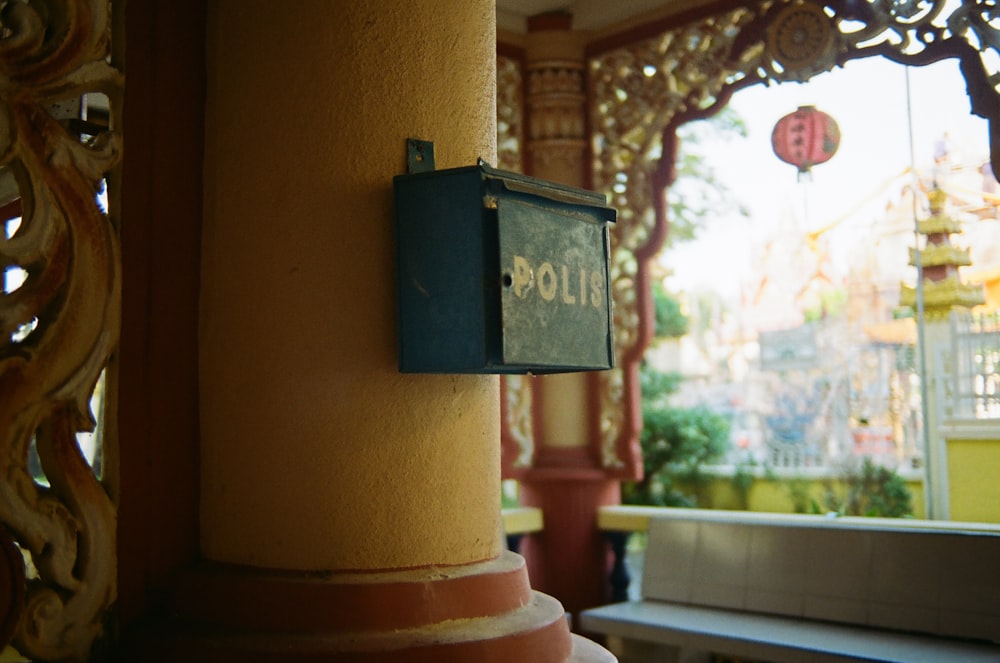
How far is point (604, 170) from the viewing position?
4.64 meters

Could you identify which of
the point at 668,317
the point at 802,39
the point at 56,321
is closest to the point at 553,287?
the point at 56,321

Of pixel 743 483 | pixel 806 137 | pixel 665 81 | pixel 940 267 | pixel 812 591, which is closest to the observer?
pixel 812 591

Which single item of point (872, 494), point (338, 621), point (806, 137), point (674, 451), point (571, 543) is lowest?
point (872, 494)

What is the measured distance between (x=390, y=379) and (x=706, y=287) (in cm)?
1105

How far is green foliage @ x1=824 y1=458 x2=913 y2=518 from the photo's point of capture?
7617 millimetres

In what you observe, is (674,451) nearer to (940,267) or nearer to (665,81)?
(940,267)

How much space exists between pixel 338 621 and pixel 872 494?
742 centimetres

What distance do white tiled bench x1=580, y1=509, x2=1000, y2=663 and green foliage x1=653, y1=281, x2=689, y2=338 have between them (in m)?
6.30

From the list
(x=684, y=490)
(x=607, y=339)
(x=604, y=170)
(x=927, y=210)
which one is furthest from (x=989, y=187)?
(x=607, y=339)

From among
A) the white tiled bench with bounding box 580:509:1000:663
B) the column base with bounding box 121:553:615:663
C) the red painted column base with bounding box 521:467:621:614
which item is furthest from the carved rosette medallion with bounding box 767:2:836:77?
the column base with bounding box 121:553:615:663

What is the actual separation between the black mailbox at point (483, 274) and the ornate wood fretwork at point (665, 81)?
2912mm

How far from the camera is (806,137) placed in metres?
4.94

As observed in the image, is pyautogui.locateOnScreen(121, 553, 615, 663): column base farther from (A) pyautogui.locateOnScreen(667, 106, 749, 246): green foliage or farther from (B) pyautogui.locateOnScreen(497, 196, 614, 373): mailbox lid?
(A) pyautogui.locateOnScreen(667, 106, 749, 246): green foliage

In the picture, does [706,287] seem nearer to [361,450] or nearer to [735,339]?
[735,339]
